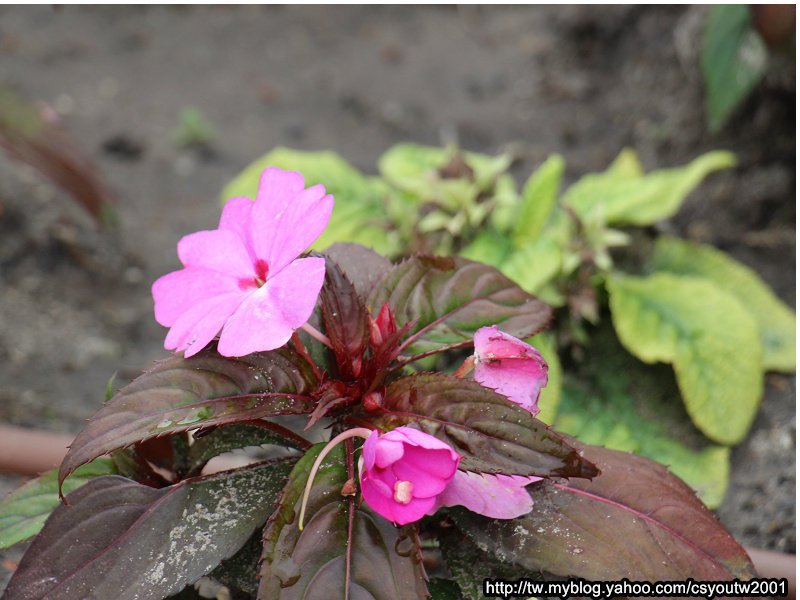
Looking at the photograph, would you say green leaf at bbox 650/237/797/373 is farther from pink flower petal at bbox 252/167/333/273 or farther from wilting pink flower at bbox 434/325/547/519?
pink flower petal at bbox 252/167/333/273

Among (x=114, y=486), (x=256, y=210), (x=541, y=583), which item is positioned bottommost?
(x=541, y=583)

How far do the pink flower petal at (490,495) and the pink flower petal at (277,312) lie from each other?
0.31 metres

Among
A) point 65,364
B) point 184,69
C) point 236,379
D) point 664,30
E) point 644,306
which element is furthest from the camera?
point 184,69

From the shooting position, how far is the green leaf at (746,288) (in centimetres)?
227

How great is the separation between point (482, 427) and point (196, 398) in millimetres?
355

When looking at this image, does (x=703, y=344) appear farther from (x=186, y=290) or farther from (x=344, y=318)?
(x=186, y=290)

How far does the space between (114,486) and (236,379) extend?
0.24 m

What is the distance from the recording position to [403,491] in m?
0.90

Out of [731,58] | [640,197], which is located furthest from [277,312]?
[731,58]

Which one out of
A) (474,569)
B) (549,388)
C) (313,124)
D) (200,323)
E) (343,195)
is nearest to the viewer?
(200,323)

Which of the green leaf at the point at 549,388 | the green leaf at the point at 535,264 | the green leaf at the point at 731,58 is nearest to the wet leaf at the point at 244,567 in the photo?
the green leaf at the point at 549,388

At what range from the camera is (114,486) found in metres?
1.08

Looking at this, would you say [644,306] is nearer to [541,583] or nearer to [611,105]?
[541,583]

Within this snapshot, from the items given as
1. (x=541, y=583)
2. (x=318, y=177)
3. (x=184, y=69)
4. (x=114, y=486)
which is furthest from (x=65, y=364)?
(x=184, y=69)
